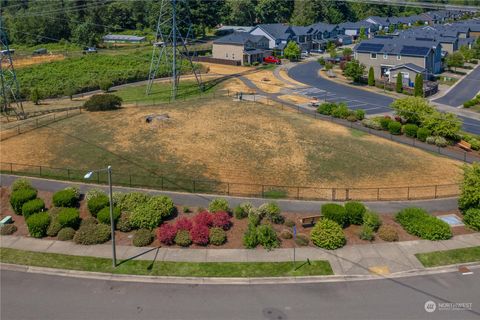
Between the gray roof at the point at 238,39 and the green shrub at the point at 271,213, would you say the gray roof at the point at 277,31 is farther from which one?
the green shrub at the point at 271,213

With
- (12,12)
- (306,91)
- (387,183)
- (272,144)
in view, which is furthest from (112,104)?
(12,12)

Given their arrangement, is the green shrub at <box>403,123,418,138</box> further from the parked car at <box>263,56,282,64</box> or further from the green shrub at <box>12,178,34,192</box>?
the parked car at <box>263,56,282,64</box>

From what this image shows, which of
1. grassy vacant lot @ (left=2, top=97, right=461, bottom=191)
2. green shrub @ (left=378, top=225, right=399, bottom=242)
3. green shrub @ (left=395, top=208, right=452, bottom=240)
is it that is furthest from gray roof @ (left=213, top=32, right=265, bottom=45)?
green shrub @ (left=378, top=225, right=399, bottom=242)

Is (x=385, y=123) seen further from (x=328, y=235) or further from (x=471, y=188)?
(x=328, y=235)

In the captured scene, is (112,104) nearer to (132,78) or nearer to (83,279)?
(132,78)

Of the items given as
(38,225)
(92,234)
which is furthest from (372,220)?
(38,225)

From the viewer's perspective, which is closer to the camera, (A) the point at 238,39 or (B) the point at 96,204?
(B) the point at 96,204
